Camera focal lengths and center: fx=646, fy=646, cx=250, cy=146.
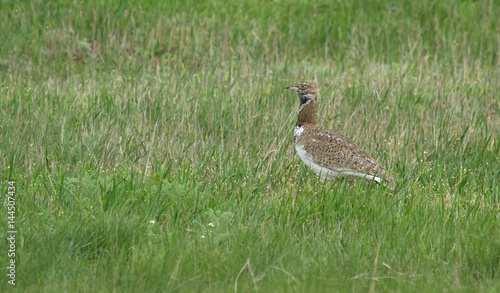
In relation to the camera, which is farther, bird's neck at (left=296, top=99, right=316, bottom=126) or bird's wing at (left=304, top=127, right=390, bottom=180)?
bird's neck at (left=296, top=99, right=316, bottom=126)

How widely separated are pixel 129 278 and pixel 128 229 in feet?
1.98

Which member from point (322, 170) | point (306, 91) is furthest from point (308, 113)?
point (322, 170)

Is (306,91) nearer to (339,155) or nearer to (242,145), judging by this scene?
(242,145)

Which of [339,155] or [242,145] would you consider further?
[242,145]

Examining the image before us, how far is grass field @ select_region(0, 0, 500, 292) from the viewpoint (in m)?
4.04

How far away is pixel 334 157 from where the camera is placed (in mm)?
5980

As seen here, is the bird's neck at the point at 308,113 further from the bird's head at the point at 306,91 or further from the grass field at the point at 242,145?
the grass field at the point at 242,145

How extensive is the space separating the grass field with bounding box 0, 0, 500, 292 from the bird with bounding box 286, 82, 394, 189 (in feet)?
0.56

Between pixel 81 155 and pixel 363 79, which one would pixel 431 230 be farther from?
pixel 363 79

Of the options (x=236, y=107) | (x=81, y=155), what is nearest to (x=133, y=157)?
(x=81, y=155)

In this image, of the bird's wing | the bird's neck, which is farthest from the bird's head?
the bird's wing

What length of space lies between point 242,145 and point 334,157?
1214mm

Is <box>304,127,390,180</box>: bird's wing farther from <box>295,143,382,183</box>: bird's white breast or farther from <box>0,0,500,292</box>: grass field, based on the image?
<box>0,0,500,292</box>: grass field

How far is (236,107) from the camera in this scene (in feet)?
25.6
